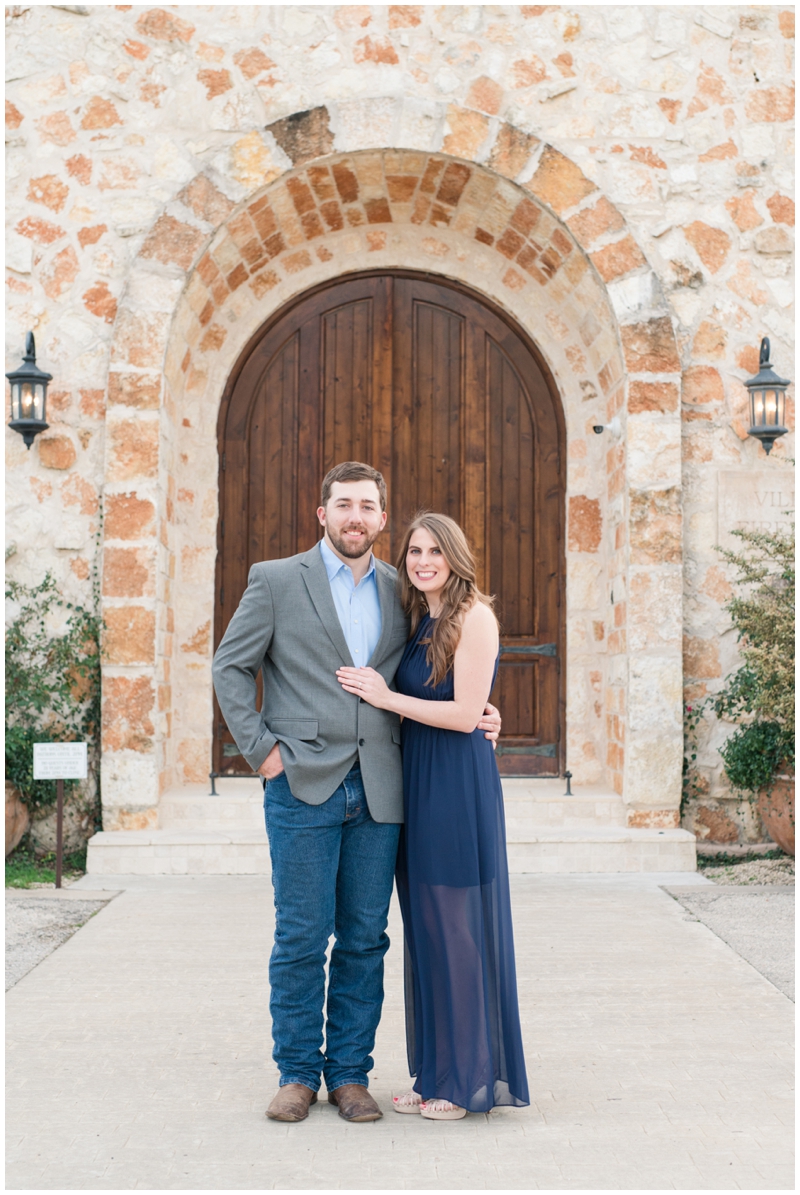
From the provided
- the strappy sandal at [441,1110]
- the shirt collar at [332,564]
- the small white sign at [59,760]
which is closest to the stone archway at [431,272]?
the small white sign at [59,760]

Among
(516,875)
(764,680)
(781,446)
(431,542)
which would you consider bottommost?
(516,875)

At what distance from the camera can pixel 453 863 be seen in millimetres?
2629

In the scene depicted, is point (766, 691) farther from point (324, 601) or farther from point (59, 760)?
point (59, 760)

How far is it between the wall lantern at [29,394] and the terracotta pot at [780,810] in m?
4.13

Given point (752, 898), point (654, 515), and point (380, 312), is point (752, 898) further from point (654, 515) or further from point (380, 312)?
point (380, 312)

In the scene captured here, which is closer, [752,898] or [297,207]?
[752,898]

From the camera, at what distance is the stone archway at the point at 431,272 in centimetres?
564

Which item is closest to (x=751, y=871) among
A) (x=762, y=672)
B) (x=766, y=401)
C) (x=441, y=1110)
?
(x=762, y=672)

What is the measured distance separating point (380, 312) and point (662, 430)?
1846 mm

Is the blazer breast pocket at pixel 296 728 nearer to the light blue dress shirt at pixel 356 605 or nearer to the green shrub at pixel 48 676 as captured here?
the light blue dress shirt at pixel 356 605

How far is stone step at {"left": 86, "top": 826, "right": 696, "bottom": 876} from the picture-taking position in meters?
5.45

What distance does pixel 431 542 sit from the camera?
8.88ft

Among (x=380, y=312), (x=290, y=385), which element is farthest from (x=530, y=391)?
(x=290, y=385)

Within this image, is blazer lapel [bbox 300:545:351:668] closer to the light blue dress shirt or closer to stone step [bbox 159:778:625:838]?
the light blue dress shirt
